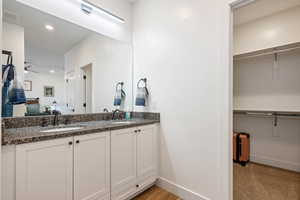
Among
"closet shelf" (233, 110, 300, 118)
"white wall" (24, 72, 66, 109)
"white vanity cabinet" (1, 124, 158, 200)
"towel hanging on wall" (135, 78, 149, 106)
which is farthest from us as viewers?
"closet shelf" (233, 110, 300, 118)

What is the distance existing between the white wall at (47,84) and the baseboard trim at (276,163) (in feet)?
11.5

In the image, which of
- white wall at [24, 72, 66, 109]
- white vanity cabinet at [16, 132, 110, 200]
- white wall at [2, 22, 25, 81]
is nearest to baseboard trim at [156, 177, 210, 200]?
white vanity cabinet at [16, 132, 110, 200]

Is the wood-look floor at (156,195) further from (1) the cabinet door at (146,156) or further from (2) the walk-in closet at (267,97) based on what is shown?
(2) the walk-in closet at (267,97)

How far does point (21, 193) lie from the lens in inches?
Answer: 39.1

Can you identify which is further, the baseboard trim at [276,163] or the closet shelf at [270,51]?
the baseboard trim at [276,163]

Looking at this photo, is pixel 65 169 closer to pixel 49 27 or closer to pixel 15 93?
Result: pixel 15 93

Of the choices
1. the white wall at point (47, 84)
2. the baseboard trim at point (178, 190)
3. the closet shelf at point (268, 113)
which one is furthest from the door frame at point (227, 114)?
the white wall at point (47, 84)

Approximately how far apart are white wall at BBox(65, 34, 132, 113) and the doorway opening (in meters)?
0.04

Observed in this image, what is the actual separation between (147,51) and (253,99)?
2.27 metres

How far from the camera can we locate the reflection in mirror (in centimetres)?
144

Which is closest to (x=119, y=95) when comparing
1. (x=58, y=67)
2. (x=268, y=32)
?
(x=58, y=67)

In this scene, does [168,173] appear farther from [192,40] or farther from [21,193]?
[192,40]

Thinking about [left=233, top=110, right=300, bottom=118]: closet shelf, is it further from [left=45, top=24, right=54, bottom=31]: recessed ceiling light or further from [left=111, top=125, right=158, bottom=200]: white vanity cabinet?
[left=45, top=24, right=54, bottom=31]: recessed ceiling light

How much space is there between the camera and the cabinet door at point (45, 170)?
39.3 inches
